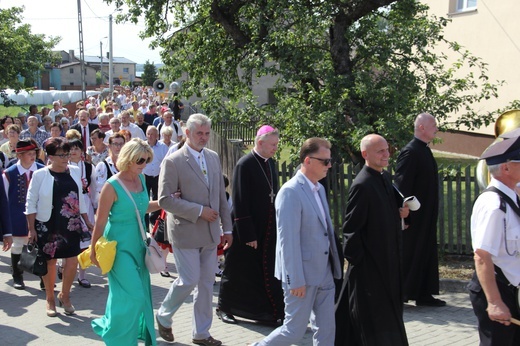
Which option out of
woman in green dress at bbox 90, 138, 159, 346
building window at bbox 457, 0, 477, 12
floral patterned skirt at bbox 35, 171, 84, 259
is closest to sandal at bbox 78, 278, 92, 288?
floral patterned skirt at bbox 35, 171, 84, 259

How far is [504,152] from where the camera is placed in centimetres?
420

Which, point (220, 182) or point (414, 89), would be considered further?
point (414, 89)

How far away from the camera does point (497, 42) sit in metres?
18.0

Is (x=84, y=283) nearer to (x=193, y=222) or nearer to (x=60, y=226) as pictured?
(x=60, y=226)

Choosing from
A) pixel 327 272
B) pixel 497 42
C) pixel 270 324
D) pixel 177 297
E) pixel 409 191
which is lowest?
pixel 270 324

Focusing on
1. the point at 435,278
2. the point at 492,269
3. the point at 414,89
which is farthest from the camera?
the point at 414,89

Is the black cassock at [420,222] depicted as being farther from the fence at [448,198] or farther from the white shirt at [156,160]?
the white shirt at [156,160]

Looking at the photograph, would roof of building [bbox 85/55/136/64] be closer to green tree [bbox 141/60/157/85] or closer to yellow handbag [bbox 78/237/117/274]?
green tree [bbox 141/60/157/85]

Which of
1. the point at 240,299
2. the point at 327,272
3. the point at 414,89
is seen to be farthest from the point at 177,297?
the point at 414,89

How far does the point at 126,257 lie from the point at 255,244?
1469mm

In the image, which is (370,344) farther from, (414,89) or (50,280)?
(414,89)

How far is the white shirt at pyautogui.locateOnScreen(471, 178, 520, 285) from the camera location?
413cm

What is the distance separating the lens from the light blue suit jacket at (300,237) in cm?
502

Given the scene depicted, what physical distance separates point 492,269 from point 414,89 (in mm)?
7146
